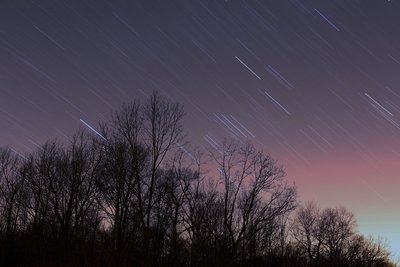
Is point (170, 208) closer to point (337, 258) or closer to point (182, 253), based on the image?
point (182, 253)

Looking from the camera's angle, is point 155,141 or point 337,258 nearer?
point 155,141

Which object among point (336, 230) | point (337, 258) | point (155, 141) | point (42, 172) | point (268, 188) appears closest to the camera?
point (155, 141)

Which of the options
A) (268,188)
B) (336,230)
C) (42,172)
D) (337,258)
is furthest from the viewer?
(336,230)

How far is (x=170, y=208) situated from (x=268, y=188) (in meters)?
9.86

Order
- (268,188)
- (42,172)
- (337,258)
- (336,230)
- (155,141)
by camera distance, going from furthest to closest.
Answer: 1. (336,230)
2. (337,258)
3. (42,172)
4. (268,188)
5. (155,141)

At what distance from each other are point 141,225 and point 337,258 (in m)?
43.2

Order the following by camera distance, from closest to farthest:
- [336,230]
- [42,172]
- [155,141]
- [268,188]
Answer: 1. [155,141]
2. [268,188]
3. [42,172]
4. [336,230]

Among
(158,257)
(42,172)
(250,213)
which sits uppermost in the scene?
(42,172)

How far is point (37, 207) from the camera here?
53469mm

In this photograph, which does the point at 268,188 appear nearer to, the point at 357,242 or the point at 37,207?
the point at 37,207

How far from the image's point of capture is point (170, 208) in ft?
160

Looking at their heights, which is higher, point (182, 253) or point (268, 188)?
point (268, 188)

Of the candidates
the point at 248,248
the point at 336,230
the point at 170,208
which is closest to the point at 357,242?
the point at 336,230

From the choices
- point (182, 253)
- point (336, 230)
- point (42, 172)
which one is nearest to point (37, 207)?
point (42, 172)
